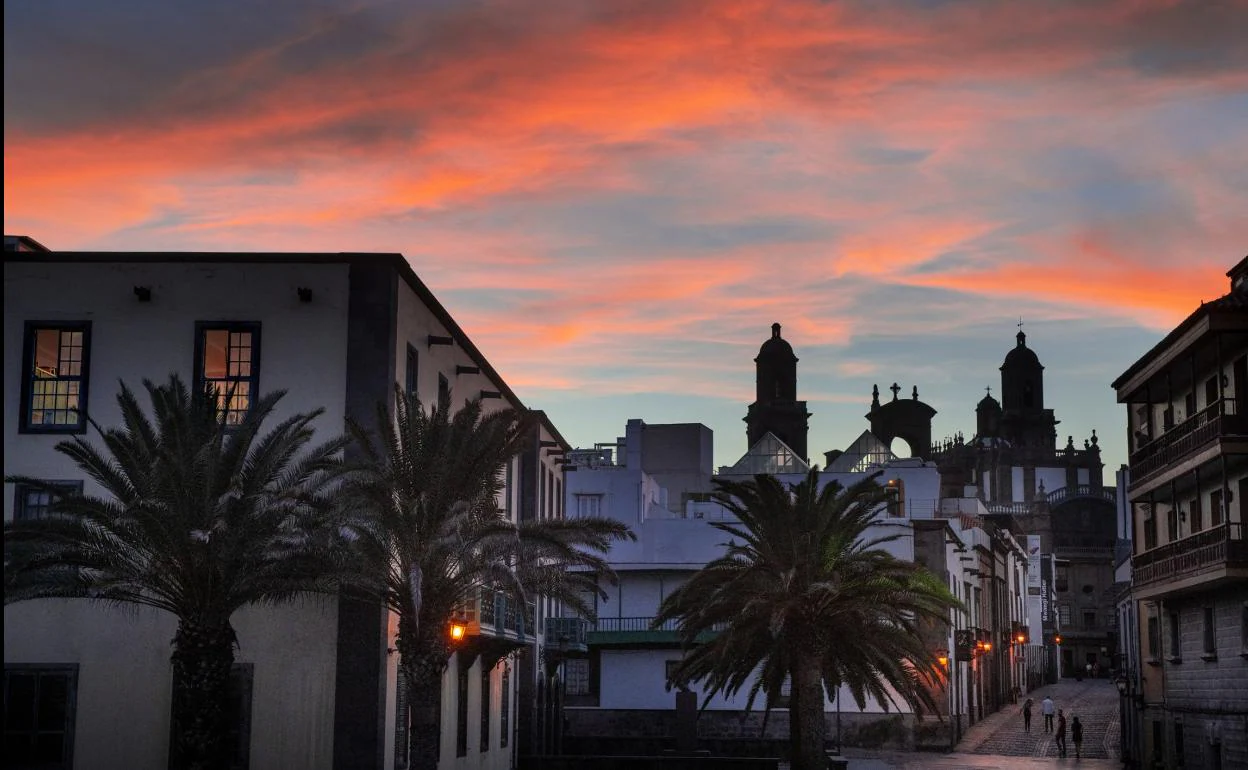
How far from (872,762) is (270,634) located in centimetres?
2413

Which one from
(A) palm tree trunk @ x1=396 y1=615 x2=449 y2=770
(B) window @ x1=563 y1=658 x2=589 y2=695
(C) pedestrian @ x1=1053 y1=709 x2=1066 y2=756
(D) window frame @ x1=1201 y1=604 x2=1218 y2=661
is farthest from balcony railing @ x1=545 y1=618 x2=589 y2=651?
(A) palm tree trunk @ x1=396 y1=615 x2=449 y2=770

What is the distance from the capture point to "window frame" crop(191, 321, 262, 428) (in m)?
30.4

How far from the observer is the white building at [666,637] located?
58156 millimetres

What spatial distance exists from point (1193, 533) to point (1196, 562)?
109 inches

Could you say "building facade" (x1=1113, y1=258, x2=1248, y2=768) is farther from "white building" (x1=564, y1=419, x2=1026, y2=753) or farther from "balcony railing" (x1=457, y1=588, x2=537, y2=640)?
"balcony railing" (x1=457, y1=588, x2=537, y2=640)

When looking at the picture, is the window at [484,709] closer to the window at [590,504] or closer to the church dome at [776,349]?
the window at [590,504]

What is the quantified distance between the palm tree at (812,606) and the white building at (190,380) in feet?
28.7

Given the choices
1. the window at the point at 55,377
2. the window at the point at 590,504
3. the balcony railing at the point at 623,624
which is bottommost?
the balcony railing at the point at 623,624

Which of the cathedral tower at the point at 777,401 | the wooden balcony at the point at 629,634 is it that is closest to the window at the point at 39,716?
the wooden balcony at the point at 629,634

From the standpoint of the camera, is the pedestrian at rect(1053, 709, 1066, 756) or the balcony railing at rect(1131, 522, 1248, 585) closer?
the balcony railing at rect(1131, 522, 1248, 585)

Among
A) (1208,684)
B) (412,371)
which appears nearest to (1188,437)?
(1208,684)

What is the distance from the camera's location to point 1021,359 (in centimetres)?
15062

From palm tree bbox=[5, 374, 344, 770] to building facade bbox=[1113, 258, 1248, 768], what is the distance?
65.0ft

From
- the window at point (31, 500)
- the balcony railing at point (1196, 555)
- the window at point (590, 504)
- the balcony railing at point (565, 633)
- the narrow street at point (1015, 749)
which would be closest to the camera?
the window at point (31, 500)
